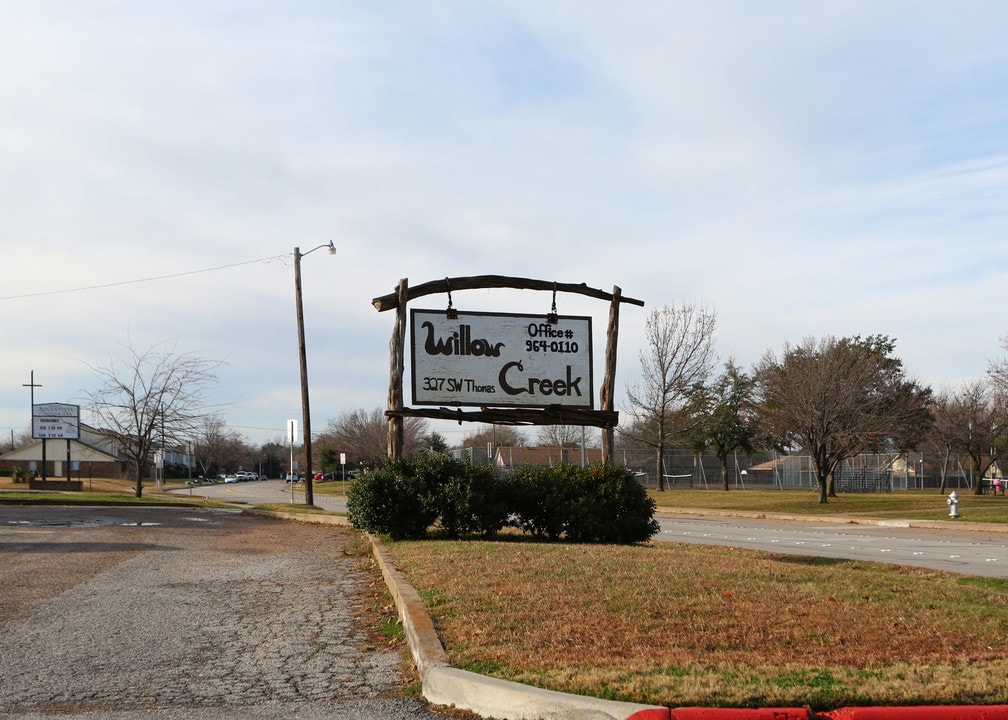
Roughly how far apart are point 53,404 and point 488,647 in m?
54.6

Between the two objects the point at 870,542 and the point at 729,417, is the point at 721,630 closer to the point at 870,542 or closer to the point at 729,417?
the point at 870,542

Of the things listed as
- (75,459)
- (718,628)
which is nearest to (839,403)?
(718,628)

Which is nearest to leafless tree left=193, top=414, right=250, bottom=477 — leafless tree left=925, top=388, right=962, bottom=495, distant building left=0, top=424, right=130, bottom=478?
distant building left=0, top=424, right=130, bottom=478

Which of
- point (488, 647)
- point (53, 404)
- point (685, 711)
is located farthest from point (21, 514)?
point (53, 404)

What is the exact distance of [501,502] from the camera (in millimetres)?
14484

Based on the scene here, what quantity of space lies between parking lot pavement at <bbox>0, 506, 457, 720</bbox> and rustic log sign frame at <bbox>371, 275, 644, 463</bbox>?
2.45 metres

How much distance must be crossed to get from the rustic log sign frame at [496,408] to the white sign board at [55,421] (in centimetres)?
4432

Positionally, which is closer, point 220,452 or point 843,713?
point 843,713

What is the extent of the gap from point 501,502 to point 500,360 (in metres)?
2.54

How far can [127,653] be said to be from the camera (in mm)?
6977

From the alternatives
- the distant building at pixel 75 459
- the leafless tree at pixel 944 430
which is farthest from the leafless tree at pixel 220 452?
the leafless tree at pixel 944 430

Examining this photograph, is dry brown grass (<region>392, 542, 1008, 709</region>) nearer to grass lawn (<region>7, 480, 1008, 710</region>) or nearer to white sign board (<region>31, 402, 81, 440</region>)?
grass lawn (<region>7, 480, 1008, 710</region>)

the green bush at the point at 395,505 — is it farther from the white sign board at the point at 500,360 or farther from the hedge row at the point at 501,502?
the white sign board at the point at 500,360

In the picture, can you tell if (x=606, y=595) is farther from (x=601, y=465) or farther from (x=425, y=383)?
(x=425, y=383)
